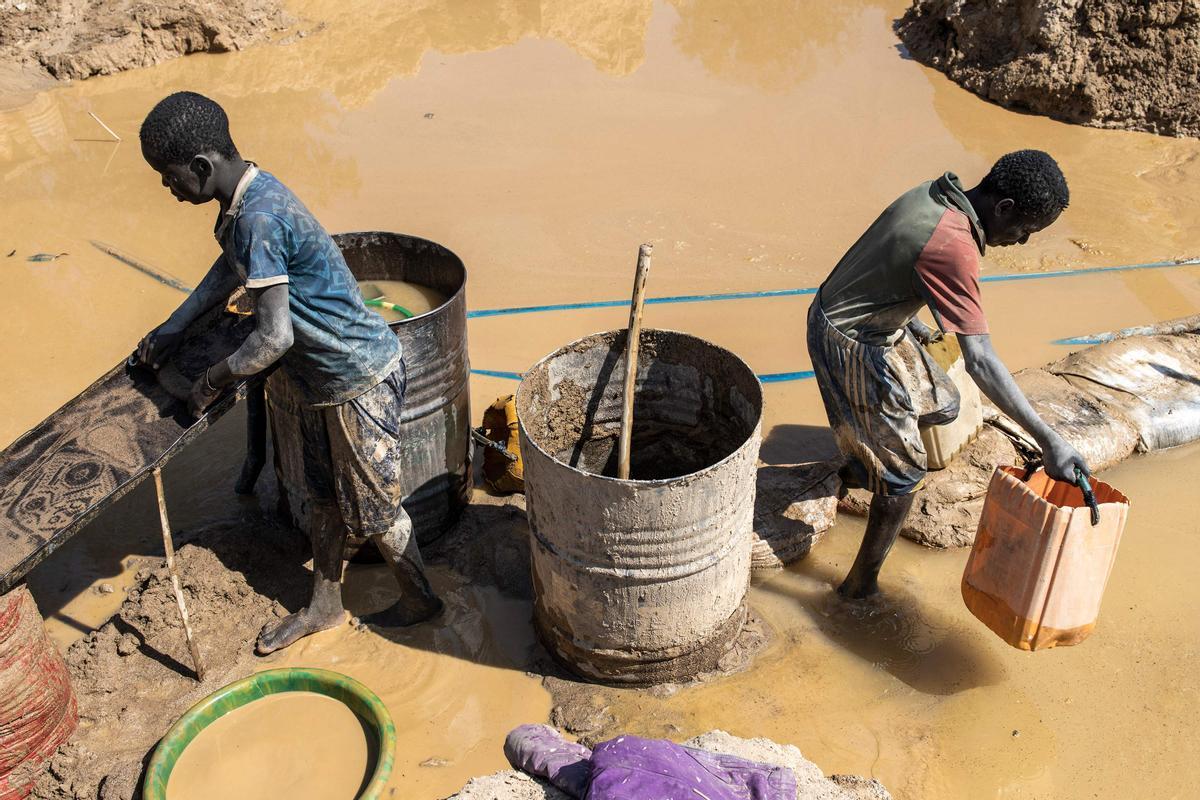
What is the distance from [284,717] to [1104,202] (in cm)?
705

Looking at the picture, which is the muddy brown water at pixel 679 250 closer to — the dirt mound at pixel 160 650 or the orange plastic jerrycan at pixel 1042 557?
the dirt mound at pixel 160 650

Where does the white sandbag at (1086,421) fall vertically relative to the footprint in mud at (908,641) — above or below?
above

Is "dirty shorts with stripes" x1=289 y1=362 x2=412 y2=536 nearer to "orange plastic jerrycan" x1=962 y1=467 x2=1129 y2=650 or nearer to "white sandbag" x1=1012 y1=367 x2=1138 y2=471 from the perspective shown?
"orange plastic jerrycan" x1=962 y1=467 x2=1129 y2=650

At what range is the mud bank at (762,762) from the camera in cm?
269

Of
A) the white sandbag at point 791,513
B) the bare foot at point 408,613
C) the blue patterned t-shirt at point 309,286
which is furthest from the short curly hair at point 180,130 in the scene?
the white sandbag at point 791,513

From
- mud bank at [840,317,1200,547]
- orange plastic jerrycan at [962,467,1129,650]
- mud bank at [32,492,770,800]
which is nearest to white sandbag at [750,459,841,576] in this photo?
mud bank at [840,317,1200,547]

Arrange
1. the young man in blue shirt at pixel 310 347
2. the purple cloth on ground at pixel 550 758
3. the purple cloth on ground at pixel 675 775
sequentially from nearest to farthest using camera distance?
the purple cloth on ground at pixel 675 775
the purple cloth on ground at pixel 550 758
the young man in blue shirt at pixel 310 347

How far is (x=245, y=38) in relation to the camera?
10.2m

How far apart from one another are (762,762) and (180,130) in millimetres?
2571

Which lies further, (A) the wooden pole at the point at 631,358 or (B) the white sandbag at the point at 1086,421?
(B) the white sandbag at the point at 1086,421

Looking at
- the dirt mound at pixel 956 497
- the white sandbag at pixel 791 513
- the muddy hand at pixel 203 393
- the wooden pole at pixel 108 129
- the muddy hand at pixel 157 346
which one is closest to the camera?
the muddy hand at pixel 203 393

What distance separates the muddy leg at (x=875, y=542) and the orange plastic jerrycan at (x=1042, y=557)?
1.22ft

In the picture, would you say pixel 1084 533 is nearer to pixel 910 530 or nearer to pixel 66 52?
pixel 910 530

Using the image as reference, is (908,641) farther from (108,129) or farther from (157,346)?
(108,129)
